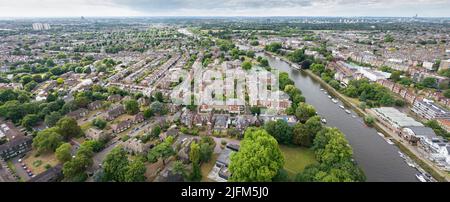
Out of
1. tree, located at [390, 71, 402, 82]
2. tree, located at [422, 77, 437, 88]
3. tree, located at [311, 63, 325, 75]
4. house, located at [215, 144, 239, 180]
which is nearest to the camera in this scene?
house, located at [215, 144, 239, 180]

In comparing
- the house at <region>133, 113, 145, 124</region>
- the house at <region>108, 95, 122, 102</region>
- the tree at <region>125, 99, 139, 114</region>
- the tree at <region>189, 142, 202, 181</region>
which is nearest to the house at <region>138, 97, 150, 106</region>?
the tree at <region>125, 99, 139, 114</region>

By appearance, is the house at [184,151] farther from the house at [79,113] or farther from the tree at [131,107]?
the house at [79,113]

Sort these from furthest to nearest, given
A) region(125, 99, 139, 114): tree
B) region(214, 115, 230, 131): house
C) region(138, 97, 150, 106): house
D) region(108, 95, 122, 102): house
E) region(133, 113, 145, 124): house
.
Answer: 1. region(108, 95, 122, 102): house
2. region(138, 97, 150, 106): house
3. region(125, 99, 139, 114): tree
4. region(133, 113, 145, 124): house
5. region(214, 115, 230, 131): house

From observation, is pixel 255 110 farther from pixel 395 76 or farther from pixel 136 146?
pixel 395 76

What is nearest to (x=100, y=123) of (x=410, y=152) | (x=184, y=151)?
(x=184, y=151)

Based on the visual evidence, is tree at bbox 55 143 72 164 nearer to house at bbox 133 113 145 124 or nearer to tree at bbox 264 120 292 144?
house at bbox 133 113 145 124
